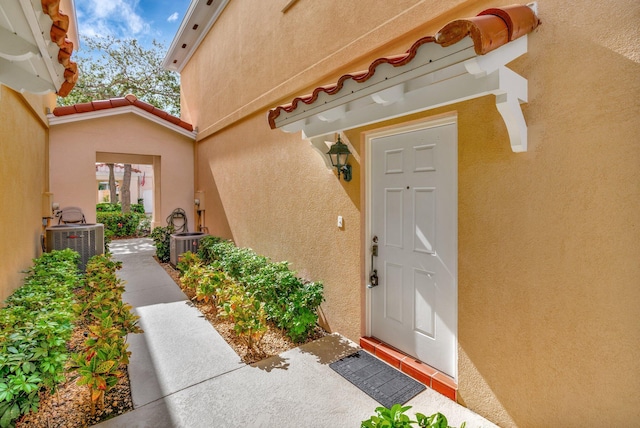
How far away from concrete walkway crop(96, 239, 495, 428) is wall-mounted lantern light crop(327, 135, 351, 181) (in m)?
2.23

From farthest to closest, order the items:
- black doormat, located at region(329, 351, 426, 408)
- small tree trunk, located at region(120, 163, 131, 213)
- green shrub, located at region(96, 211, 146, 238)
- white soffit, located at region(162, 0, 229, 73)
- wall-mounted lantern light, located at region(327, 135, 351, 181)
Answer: small tree trunk, located at region(120, 163, 131, 213), green shrub, located at region(96, 211, 146, 238), white soffit, located at region(162, 0, 229, 73), wall-mounted lantern light, located at region(327, 135, 351, 181), black doormat, located at region(329, 351, 426, 408)

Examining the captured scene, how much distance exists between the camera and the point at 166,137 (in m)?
9.97

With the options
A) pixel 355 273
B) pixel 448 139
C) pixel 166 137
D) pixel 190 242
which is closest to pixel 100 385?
pixel 355 273

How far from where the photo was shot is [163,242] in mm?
9094

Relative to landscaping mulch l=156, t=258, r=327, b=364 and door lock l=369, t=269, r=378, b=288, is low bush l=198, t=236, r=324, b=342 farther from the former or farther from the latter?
door lock l=369, t=269, r=378, b=288

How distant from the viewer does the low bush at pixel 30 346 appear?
2.17m

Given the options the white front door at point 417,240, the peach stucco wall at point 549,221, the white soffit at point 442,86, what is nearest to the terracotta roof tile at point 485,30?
the white soffit at point 442,86

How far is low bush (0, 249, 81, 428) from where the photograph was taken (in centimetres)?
217

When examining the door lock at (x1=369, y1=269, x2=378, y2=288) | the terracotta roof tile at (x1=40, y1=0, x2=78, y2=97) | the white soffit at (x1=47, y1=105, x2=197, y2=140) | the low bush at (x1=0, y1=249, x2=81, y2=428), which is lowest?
the low bush at (x1=0, y1=249, x2=81, y2=428)

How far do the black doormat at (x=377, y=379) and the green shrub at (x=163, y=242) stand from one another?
277 inches

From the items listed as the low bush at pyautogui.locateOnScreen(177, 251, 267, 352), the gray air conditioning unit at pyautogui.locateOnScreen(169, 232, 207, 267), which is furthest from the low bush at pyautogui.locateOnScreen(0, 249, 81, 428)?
the gray air conditioning unit at pyautogui.locateOnScreen(169, 232, 207, 267)

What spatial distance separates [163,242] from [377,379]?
775 centimetres

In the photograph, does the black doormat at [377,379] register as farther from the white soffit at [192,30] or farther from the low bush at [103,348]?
the white soffit at [192,30]

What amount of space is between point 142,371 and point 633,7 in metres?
5.18
